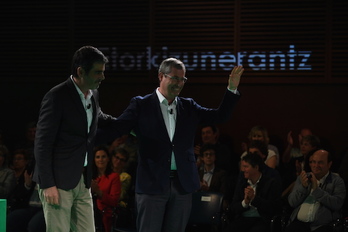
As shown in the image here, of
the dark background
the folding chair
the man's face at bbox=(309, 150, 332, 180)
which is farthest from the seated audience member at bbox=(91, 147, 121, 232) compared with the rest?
the man's face at bbox=(309, 150, 332, 180)

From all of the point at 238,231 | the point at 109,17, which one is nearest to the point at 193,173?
the point at 238,231

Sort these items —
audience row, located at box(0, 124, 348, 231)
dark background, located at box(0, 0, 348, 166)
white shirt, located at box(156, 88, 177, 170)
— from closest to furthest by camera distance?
white shirt, located at box(156, 88, 177, 170), audience row, located at box(0, 124, 348, 231), dark background, located at box(0, 0, 348, 166)

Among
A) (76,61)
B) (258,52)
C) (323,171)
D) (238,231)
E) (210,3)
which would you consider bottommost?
(238,231)

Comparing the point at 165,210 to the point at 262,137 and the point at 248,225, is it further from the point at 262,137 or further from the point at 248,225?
the point at 262,137

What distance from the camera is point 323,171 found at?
20.2ft

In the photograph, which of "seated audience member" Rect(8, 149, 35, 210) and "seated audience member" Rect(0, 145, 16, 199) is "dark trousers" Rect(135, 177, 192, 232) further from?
"seated audience member" Rect(0, 145, 16, 199)

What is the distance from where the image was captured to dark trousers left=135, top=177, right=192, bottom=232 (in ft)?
13.2

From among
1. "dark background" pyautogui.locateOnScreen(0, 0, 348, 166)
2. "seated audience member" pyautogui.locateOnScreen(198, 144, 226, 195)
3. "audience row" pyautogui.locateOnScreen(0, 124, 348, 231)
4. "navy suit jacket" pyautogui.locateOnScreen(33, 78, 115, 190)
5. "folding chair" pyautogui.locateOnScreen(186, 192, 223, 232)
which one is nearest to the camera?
"navy suit jacket" pyautogui.locateOnScreen(33, 78, 115, 190)

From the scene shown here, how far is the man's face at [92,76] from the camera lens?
3.70m

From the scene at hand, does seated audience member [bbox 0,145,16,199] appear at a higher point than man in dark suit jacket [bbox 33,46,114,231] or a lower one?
lower

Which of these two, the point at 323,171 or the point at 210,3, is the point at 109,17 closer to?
the point at 210,3

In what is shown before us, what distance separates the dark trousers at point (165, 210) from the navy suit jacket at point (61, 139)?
1.83ft

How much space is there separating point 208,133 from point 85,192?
3.99m

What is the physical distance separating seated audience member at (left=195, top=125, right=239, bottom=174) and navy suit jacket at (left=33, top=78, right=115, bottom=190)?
3777mm
